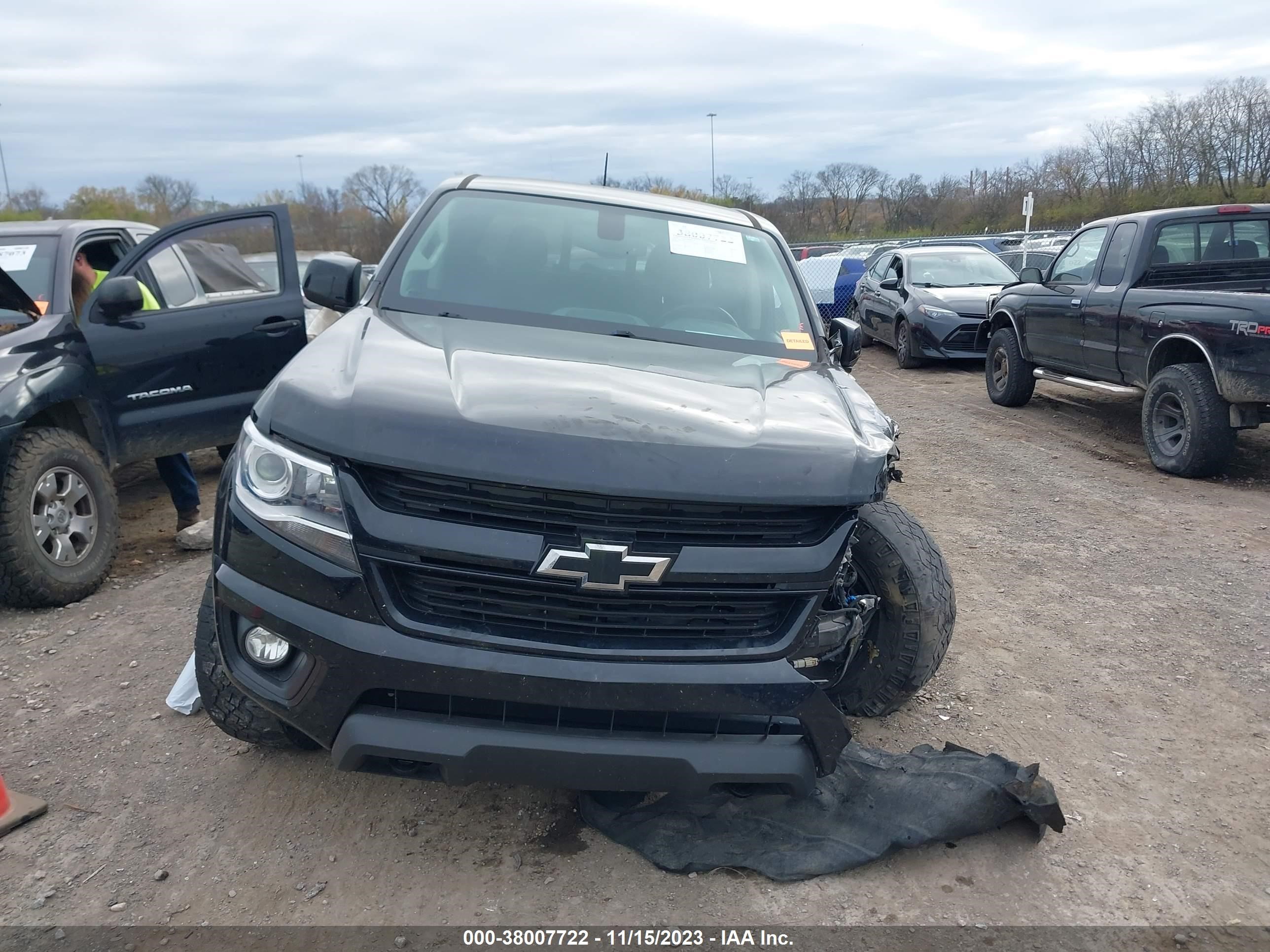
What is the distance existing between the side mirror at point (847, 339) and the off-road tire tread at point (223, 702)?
254cm

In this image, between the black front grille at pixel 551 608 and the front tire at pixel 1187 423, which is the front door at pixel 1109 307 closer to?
the front tire at pixel 1187 423

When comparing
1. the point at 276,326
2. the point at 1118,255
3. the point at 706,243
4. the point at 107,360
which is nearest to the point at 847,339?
the point at 706,243

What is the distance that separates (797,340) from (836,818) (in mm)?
1695

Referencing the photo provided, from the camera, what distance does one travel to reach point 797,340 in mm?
3590

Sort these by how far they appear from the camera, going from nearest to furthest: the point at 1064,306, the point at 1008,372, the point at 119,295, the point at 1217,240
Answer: the point at 119,295
the point at 1217,240
the point at 1064,306
the point at 1008,372

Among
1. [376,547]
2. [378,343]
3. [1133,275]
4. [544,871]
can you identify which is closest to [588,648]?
[376,547]

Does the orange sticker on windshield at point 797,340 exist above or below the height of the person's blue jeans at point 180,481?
above

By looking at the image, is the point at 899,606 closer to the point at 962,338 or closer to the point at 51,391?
the point at 51,391

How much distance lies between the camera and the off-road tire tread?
9.26 feet

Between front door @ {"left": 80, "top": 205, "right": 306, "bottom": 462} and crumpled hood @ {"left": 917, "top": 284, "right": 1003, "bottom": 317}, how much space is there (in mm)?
8918

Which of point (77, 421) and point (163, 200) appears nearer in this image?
point (77, 421)

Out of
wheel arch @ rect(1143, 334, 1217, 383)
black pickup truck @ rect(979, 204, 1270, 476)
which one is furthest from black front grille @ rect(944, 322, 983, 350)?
wheel arch @ rect(1143, 334, 1217, 383)

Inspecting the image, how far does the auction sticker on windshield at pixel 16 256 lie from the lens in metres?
5.14

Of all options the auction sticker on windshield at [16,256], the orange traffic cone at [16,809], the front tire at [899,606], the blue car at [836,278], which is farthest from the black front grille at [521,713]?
the blue car at [836,278]
